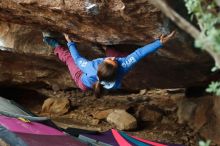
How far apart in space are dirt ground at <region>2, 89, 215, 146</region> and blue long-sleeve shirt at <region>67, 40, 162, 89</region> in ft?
10.1

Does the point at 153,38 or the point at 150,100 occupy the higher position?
the point at 153,38

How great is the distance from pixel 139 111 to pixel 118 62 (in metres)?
4.04

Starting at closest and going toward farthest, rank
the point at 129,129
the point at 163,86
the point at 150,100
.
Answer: the point at 163,86
the point at 129,129
the point at 150,100

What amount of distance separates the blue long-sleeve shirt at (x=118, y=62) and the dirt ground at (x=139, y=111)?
3.09 metres

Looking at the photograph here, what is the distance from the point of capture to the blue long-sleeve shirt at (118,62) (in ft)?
12.9

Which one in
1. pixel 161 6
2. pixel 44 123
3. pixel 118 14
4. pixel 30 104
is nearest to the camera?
pixel 161 6

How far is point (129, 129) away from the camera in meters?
7.52

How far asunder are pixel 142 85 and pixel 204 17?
219 inches

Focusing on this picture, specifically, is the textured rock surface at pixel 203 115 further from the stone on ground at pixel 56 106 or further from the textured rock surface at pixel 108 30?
the stone on ground at pixel 56 106

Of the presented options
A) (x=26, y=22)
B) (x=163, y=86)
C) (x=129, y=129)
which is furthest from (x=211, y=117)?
(x=26, y=22)

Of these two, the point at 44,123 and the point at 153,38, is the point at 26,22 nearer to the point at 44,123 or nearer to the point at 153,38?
the point at 44,123

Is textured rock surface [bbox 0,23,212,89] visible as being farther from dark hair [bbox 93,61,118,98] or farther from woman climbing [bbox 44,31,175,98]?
dark hair [bbox 93,61,118,98]

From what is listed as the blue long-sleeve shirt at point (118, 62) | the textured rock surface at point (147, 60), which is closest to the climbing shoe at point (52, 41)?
the textured rock surface at point (147, 60)

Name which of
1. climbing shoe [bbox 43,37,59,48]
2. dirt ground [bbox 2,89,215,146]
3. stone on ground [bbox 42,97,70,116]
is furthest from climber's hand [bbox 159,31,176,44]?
stone on ground [bbox 42,97,70,116]
